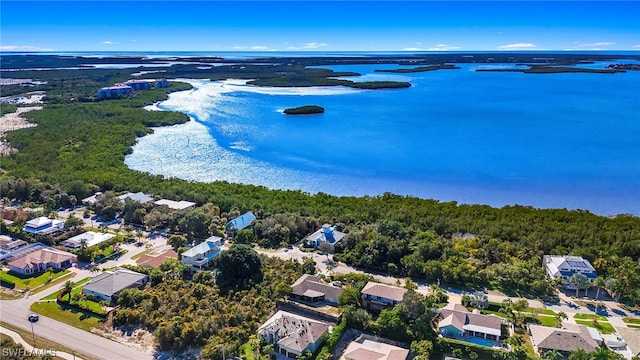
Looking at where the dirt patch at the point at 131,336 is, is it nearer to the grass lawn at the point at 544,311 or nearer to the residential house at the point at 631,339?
the grass lawn at the point at 544,311

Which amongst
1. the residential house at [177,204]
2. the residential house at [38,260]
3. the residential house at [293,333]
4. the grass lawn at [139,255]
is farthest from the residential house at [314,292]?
the residential house at [38,260]

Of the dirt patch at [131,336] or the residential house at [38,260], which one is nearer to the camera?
the dirt patch at [131,336]

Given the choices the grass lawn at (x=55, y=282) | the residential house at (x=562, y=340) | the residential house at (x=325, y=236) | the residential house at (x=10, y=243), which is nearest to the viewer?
the residential house at (x=562, y=340)

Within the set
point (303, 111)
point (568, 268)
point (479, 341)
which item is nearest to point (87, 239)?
point (479, 341)

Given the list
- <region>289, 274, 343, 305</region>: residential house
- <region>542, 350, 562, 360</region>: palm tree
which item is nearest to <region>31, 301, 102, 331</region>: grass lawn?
<region>289, 274, 343, 305</region>: residential house

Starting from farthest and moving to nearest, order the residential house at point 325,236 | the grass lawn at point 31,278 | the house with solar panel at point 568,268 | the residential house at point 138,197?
the residential house at point 138,197
the residential house at point 325,236
the grass lawn at point 31,278
the house with solar panel at point 568,268

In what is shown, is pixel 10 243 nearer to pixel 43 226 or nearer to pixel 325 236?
pixel 43 226

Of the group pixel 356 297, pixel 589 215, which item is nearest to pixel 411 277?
pixel 356 297
